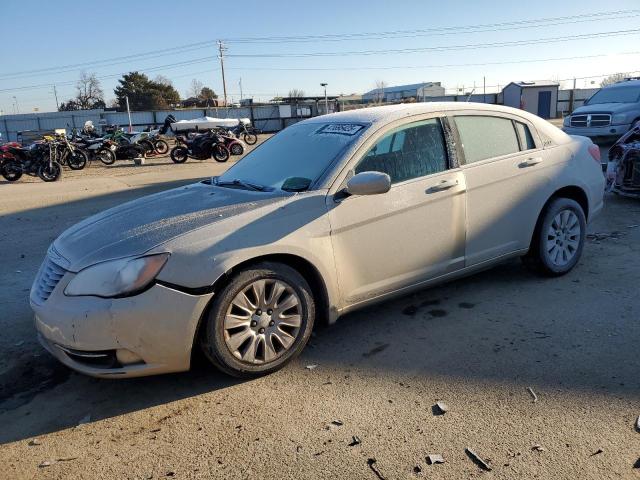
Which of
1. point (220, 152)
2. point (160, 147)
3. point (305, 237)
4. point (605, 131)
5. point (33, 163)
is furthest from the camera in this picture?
point (160, 147)

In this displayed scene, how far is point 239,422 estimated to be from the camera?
9.42 feet

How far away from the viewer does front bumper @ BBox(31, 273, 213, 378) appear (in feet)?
9.39

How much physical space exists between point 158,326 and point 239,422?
0.68 meters

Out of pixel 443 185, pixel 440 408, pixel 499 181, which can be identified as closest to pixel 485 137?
pixel 499 181

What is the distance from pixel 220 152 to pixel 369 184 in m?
15.7

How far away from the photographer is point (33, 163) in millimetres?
15016

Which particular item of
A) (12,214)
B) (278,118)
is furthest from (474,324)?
(278,118)

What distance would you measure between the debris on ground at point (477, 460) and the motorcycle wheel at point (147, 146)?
19143 mm

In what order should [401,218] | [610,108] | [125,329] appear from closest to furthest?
[125,329] < [401,218] < [610,108]

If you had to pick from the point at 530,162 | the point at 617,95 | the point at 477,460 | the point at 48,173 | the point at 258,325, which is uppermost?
the point at 617,95

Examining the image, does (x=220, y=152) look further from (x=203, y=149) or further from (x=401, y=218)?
(x=401, y=218)

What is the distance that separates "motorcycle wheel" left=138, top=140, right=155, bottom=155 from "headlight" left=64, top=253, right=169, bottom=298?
1790 centimetres

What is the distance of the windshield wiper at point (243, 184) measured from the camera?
3.81 metres

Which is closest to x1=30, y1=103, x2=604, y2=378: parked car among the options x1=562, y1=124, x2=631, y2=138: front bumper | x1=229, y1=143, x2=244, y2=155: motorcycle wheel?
x1=562, y1=124, x2=631, y2=138: front bumper
